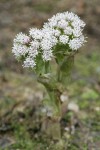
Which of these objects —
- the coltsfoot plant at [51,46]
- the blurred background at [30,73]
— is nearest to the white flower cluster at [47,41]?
the coltsfoot plant at [51,46]

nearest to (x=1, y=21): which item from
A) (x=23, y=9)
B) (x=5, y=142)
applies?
(x=23, y=9)

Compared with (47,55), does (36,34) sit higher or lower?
higher

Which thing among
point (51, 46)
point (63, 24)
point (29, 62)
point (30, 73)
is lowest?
point (29, 62)

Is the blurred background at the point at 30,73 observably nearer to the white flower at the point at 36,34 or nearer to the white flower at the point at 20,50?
the white flower at the point at 20,50

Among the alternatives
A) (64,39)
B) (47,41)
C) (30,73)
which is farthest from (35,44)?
(30,73)

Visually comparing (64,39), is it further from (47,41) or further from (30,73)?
(30,73)

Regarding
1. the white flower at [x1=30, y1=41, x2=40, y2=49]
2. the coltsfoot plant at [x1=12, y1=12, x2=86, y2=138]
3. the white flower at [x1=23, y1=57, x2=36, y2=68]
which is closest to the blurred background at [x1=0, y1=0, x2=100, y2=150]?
the coltsfoot plant at [x1=12, y1=12, x2=86, y2=138]

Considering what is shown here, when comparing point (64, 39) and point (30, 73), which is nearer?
point (64, 39)
